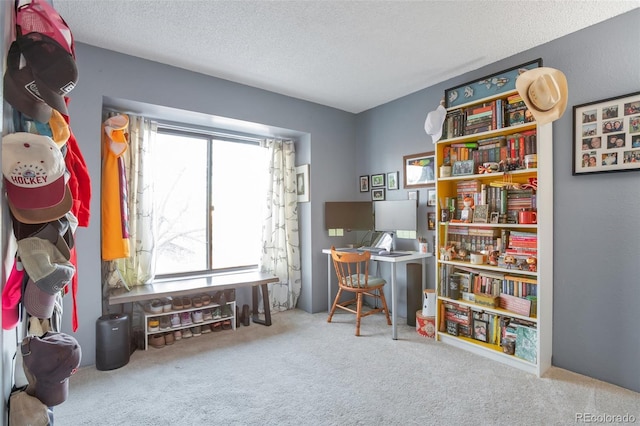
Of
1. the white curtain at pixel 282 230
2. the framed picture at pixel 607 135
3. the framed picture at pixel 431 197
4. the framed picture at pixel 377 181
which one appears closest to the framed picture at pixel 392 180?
the framed picture at pixel 377 181

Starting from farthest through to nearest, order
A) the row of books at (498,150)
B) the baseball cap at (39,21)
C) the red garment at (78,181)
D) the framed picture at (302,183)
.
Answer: the framed picture at (302,183) → the row of books at (498,150) → the red garment at (78,181) → the baseball cap at (39,21)

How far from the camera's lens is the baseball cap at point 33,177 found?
1.00 metres

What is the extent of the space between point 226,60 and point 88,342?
256cm

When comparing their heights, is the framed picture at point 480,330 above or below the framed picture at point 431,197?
below

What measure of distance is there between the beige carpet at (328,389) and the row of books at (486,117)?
1.92m

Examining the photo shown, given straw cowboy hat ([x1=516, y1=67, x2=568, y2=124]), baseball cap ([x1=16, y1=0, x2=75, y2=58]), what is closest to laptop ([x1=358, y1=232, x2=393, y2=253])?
straw cowboy hat ([x1=516, y1=67, x2=568, y2=124])

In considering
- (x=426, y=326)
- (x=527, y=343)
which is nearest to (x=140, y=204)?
(x=426, y=326)

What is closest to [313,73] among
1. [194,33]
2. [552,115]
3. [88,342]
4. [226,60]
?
[226,60]

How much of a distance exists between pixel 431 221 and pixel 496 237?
740 mm

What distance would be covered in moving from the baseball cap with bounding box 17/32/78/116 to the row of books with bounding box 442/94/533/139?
2.76 m

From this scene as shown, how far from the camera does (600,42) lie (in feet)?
7.19

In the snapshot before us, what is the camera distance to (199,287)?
9.40ft

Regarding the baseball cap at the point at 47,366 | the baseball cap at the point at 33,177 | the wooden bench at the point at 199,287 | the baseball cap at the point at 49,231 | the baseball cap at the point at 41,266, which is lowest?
the wooden bench at the point at 199,287

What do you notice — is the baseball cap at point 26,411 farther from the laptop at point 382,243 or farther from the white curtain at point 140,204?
the laptop at point 382,243
